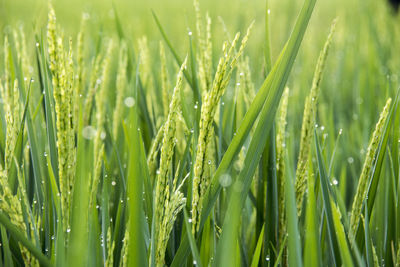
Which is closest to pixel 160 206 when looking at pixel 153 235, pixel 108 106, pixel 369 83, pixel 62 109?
pixel 153 235

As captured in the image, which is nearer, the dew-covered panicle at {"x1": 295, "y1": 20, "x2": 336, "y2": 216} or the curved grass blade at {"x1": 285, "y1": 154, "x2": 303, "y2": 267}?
the curved grass blade at {"x1": 285, "y1": 154, "x2": 303, "y2": 267}

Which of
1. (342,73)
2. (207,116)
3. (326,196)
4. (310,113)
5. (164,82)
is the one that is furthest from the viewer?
(342,73)

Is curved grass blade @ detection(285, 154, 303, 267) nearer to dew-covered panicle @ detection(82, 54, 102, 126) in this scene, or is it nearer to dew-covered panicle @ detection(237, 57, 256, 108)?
dew-covered panicle @ detection(237, 57, 256, 108)

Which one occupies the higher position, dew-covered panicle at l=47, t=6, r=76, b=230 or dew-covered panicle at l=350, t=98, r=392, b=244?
dew-covered panicle at l=47, t=6, r=76, b=230

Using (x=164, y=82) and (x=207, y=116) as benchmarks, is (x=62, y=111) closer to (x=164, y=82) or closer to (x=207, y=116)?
(x=207, y=116)

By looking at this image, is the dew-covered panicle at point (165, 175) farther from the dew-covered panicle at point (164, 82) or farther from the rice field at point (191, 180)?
the dew-covered panicle at point (164, 82)

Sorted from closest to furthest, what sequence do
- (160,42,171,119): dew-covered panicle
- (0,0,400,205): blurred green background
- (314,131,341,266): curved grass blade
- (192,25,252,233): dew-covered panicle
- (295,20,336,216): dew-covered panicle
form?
(192,25,252,233): dew-covered panicle → (314,131,341,266): curved grass blade → (295,20,336,216): dew-covered panicle → (160,42,171,119): dew-covered panicle → (0,0,400,205): blurred green background

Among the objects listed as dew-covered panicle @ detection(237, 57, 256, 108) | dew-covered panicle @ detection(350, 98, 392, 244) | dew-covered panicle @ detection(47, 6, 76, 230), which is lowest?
dew-covered panicle @ detection(350, 98, 392, 244)

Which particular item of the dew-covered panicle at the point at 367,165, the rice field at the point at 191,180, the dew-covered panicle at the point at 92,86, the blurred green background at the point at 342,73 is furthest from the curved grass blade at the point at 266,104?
the dew-covered panicle at the point at 92,86

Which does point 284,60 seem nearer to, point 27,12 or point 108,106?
point 108,106

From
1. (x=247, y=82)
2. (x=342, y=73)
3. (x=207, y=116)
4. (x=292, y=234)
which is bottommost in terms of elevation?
(x=292, y=234)

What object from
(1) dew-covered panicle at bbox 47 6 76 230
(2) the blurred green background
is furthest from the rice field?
(2) the blurred green background

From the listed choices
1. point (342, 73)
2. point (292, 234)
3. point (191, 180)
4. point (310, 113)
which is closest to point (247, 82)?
point (310, 113)
